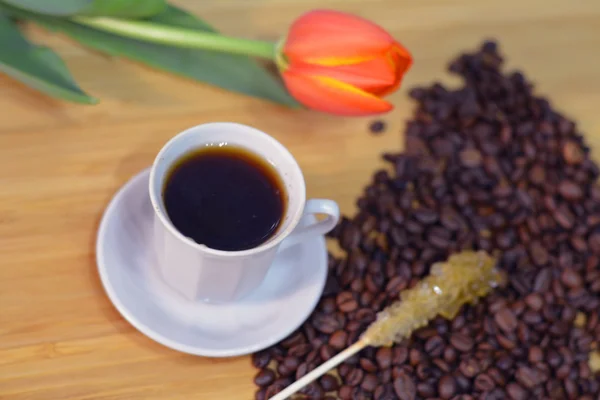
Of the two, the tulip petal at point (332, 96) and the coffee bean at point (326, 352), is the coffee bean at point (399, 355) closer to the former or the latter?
the coffee bean at point (326, 352)

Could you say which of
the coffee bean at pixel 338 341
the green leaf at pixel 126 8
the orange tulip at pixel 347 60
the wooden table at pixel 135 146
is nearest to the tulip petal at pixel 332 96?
the orange tulip at pixel 347 60

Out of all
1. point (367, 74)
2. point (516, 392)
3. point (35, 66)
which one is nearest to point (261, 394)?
point (516, 392)

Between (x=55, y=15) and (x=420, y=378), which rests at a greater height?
(x=55, y=15)

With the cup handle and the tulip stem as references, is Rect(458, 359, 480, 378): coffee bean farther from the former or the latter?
the tulip stem

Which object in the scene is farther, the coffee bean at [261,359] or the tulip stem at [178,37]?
the tulip stem at [178,37]

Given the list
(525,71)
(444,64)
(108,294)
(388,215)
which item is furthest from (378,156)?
(108,294)

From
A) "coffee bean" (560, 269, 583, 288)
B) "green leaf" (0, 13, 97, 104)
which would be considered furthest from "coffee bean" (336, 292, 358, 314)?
"green leaf" (0, 13, 97, 104)

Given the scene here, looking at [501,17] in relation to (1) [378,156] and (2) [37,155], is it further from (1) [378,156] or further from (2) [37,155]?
(2) [37,155]
